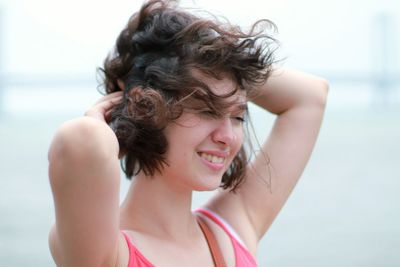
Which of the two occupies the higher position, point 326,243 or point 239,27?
point 239,27

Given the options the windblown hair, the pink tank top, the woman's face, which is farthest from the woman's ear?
the pink tank top

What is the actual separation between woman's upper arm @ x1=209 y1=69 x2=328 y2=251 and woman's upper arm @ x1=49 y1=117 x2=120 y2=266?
437 millimetres

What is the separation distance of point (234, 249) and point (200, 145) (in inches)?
9.2

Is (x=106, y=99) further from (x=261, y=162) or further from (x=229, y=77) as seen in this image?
(x=261, y=162)

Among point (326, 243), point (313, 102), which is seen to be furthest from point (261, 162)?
point (326, 243)

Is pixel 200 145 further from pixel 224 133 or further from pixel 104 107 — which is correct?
pixel 104 107

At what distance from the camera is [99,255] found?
0.95m

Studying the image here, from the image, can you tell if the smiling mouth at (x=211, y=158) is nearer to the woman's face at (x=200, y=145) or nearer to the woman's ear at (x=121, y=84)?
the woman's face at (x=200, y=145)

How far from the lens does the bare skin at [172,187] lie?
90 centimetres

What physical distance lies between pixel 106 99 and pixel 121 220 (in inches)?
8.3

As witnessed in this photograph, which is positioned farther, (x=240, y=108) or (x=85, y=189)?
(x=240, y=108)

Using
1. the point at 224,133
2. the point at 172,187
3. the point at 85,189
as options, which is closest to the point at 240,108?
the point at 224,133

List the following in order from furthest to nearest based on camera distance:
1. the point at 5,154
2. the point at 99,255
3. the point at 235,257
A: the point at 5,154
the point at 235,257
the point at 99,255

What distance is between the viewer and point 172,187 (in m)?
1.20
